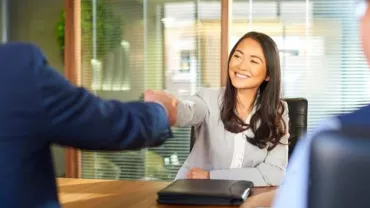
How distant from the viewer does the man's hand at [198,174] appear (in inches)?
85.7

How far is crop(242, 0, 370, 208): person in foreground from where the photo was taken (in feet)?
2.07

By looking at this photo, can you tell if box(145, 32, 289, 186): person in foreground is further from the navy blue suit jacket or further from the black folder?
the navy blue suit jacket

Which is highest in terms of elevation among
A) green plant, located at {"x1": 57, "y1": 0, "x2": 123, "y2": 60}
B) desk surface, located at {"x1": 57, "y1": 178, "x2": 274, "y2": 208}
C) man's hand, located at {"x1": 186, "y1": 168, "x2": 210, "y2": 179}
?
green plant, located at {"x1": 57, "y1": 0, "x2": 123, "y2": 60}

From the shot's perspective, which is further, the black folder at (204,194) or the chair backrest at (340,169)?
the black folder at (204,194)

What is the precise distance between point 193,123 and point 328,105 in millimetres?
2270

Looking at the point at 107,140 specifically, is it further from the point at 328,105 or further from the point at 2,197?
the point at 328,105

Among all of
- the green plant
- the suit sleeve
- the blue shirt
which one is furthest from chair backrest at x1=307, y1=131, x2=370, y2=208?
the green plant

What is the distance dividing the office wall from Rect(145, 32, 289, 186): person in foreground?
2787 millimetres

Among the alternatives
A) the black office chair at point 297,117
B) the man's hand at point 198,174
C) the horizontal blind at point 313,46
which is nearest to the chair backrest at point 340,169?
the man's hand at point 198,174

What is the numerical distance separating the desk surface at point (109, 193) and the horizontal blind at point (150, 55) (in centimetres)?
229

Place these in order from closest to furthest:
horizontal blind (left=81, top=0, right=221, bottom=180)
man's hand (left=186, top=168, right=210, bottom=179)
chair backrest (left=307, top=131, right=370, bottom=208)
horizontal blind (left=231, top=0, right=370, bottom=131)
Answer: chair backrest (left=307, top=131, right=370, bottom=208) → man's hand (left=186, top=168, right=210, bottom=179) → horizontal blind (left=231, top=0, right=370, bottom=131) → horizontal blind (left=81, top=0, right=221, bottom=180)

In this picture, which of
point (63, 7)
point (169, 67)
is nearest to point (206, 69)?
point (169, 67)

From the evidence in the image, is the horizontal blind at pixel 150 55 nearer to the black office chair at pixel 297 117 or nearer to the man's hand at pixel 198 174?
the black office chair at pixel 297 117

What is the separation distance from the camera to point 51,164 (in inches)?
40.8
